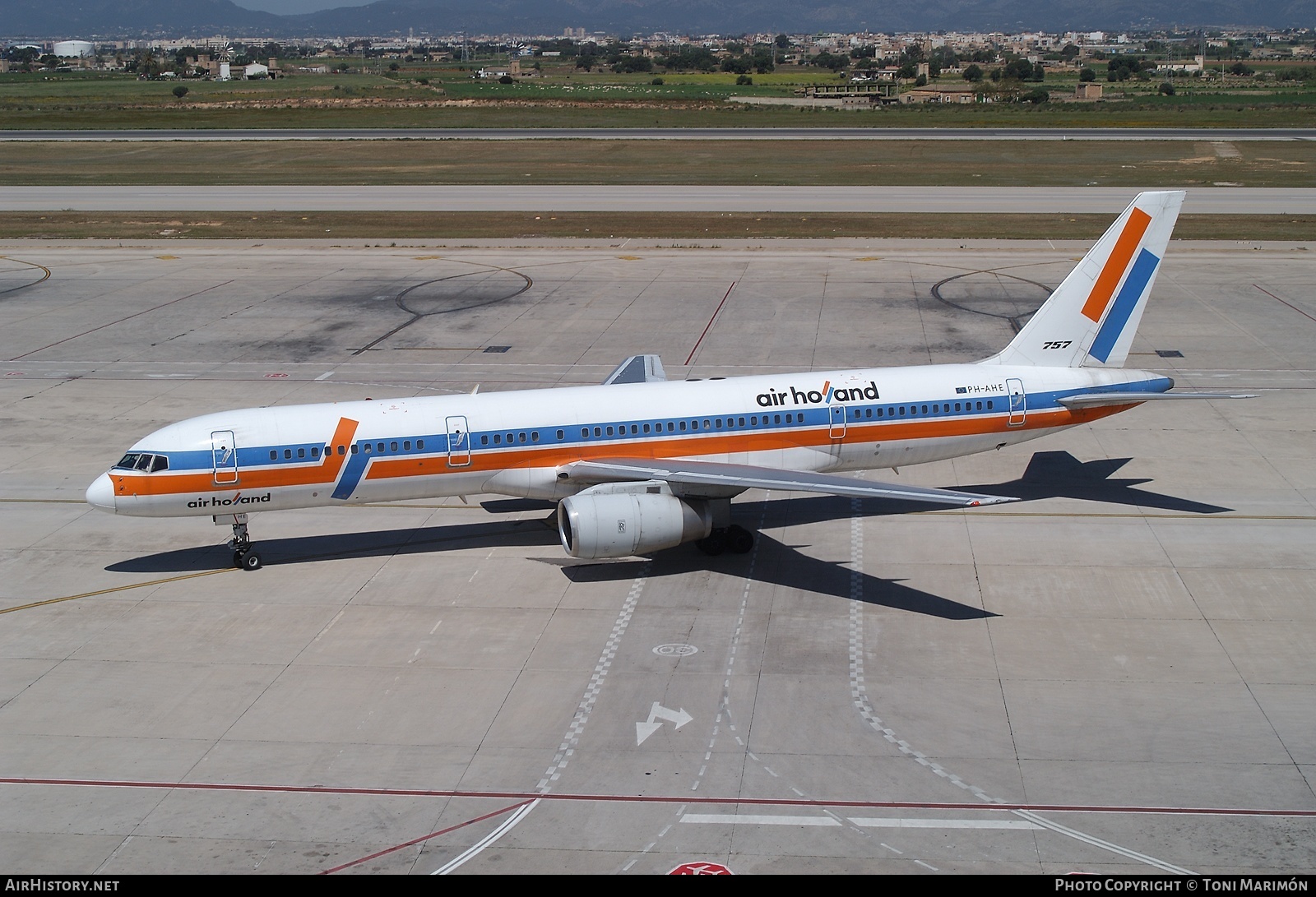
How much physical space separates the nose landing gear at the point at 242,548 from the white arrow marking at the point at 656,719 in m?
13.4

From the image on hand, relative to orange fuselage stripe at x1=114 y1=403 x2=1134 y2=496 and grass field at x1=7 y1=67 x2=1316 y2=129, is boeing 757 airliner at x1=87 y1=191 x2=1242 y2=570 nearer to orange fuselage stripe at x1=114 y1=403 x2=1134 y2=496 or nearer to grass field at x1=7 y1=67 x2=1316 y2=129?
orange fuselage stripe at x1=114 y1=403 x2=1134 y2=496

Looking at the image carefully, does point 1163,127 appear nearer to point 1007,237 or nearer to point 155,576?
point 1007,237

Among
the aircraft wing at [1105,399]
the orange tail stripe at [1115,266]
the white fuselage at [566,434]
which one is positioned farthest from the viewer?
the orange tail stripe at [1115,266]

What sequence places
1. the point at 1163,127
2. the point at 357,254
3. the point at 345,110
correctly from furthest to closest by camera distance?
1. the point at 345,110
2. the point at 1163,127
3. the point at 357,254

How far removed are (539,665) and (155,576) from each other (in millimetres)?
12154

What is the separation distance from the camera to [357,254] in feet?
246

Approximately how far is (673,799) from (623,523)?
30.6 ft

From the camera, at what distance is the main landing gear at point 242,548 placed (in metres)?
32.6

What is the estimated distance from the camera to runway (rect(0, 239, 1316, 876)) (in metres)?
21.0

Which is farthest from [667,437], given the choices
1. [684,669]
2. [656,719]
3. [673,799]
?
[673,799]

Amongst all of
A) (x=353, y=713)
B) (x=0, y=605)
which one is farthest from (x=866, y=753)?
(x=0, y=605)

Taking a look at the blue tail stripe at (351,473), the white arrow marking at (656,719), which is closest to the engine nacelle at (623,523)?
the blue tail stripe at (351,473)

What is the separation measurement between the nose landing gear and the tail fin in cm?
2198

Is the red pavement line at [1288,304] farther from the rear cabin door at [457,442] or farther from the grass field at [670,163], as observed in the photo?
the rear cabin door at [457,442]
